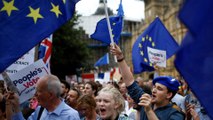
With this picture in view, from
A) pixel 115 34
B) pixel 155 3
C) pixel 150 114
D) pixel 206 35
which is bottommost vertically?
pixel 150 114

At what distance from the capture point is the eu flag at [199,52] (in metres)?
2.00

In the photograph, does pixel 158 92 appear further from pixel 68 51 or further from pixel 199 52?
pixel 68 51

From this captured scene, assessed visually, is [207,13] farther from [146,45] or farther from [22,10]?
[146,45]

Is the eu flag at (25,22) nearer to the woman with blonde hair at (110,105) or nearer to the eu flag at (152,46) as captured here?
the woman with blonde hair at (110,105)

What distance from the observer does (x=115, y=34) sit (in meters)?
6.27

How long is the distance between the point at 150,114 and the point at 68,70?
33791mm

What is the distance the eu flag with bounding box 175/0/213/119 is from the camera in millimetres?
1998

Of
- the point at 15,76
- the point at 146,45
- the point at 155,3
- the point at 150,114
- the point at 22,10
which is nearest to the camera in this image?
the point at 150,114

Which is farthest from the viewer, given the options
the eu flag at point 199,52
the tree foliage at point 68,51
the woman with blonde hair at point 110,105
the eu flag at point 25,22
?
the tree foliage at point 68,51

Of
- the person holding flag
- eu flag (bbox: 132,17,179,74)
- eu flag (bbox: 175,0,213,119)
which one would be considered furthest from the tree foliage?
eu flag (bbox: 175,0,213,119)

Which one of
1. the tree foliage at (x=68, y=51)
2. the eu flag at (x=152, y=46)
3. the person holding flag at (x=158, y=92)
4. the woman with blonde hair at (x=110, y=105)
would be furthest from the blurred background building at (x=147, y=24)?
the woman with blonde hair at (x=110, y=105)

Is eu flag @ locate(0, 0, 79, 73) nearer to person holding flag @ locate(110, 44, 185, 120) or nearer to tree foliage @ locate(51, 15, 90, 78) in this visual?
person holding flag @ locate(110, 44, 185, 120)

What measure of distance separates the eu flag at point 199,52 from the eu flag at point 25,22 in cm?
257

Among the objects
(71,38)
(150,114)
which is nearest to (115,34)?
(150,114)
